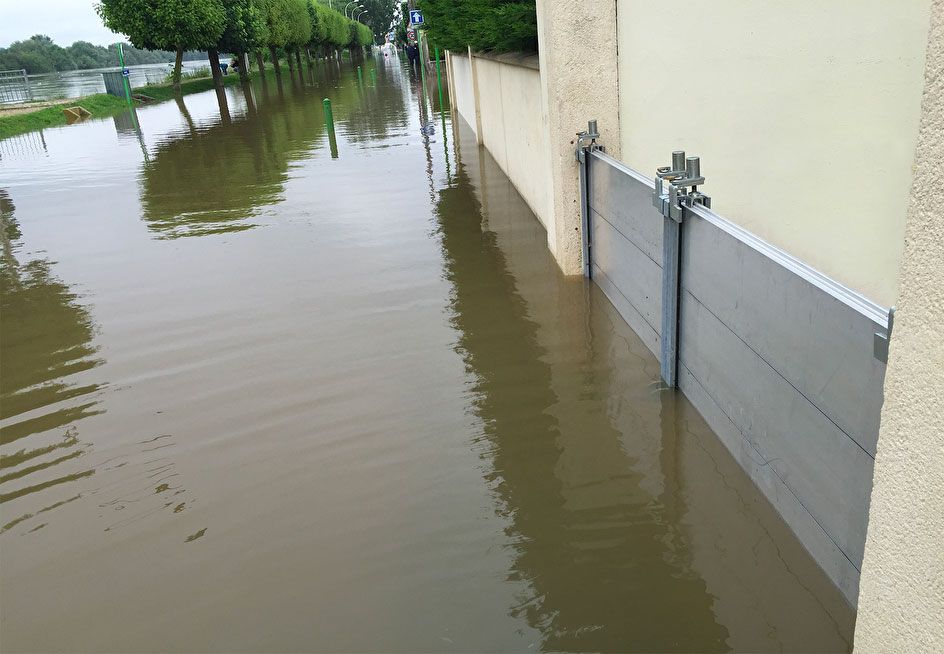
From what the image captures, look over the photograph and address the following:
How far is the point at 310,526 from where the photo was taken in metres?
3.71

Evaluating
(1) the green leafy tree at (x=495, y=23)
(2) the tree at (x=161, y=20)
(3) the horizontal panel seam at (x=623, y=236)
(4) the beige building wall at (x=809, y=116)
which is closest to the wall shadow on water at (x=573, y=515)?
(3) the horizontal panel seam at (x=623, y=236)

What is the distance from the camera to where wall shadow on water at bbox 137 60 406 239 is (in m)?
11.0

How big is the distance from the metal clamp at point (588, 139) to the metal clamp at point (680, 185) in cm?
213

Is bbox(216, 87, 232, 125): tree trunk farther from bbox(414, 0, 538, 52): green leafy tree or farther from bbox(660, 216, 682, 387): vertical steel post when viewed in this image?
bbox(660, 216, 682, 387): vertical steel post

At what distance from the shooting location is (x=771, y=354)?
324cm

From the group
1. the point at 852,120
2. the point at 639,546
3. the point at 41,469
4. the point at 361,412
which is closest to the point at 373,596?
the point at 639,546

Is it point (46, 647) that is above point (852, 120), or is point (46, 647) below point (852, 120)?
below

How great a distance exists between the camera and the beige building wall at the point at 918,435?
163 cm

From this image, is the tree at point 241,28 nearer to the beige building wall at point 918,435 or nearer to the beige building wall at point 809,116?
the beige building wall at point 809,116

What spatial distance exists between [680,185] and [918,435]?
2429mm

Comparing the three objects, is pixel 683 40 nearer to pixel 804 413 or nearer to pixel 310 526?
pixel 804 413

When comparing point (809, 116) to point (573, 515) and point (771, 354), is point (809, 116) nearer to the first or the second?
point (771, 354)

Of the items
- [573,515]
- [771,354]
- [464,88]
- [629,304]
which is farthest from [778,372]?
[464,88]

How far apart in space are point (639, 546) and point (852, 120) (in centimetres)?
219
